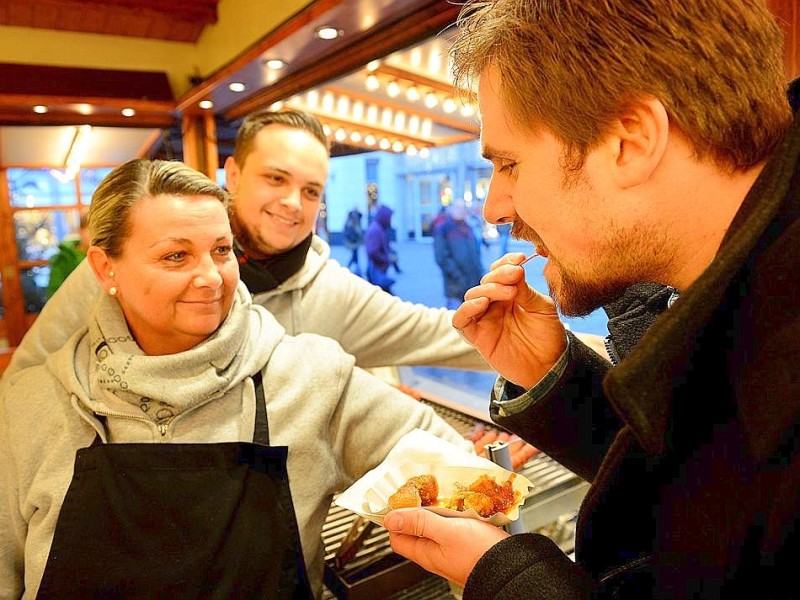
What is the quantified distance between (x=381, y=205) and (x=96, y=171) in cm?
294

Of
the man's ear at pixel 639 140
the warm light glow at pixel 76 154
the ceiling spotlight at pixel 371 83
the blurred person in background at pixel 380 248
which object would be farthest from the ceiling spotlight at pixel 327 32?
the warm light glow at pixel 76 154

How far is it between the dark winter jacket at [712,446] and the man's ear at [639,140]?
0.45ft

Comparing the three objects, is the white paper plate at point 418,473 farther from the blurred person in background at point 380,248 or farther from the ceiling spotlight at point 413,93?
the blurred person in background at point 380,248

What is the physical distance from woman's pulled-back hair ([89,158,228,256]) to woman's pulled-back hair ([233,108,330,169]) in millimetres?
614

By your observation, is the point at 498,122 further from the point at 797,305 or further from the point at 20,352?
the point at 20,352

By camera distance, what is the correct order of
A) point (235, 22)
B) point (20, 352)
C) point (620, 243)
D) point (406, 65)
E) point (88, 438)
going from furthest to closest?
point (235, 22), point (406, 65), point (20, 352), point (88, 438), point (620, 243)

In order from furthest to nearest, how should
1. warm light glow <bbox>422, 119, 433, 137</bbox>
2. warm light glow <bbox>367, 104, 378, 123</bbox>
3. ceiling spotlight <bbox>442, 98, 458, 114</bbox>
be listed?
warm light glow <bbox>367, 104, 378, 123</bbox>, warm light glow <bbox>422, 119, 433, 137</bbox>, ceiling spotlight <bbox>442, 98, 458, 114</bbox>

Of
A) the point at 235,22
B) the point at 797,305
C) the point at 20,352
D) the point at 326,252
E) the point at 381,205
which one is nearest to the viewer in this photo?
the point at 797,305

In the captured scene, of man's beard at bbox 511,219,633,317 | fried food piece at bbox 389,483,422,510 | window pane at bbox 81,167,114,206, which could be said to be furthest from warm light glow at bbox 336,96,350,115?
window pane at bbox 81,167,114,206

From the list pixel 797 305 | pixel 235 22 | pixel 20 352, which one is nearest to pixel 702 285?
pixel 797 305

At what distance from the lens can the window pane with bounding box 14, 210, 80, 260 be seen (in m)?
5.05

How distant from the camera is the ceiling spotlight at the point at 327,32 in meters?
2.40

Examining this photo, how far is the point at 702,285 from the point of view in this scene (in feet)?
2.18

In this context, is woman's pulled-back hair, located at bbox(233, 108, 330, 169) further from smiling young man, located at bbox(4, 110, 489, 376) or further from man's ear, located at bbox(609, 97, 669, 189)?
man's ear, located at bbox(609, 97, 669, 189)
